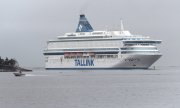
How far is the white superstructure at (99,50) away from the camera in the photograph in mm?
127875

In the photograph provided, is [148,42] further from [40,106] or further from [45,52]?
[40,106]

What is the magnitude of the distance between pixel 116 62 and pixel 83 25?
17194 millimetres

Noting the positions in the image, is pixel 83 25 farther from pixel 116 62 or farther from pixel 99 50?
pixel 116 62

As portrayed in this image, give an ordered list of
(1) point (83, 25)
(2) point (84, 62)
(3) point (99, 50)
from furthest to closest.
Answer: (1) point (83, 25)
(2) point (84, 62)
(3) point (99, 50)

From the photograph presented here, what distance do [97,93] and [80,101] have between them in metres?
9.39

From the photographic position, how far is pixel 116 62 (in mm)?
129250

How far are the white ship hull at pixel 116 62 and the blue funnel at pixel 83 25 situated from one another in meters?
8.27

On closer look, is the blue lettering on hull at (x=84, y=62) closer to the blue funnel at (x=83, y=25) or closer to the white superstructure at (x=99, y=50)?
the white superstructure at (x=99, y=50)

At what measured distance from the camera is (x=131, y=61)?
420ft

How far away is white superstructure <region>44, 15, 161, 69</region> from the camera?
420 ft

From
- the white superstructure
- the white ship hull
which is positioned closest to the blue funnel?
the white superstructure

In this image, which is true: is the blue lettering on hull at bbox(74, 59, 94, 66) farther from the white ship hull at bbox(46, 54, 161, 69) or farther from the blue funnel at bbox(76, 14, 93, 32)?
the blue funnel at bbox(76, 14, 93, 32)

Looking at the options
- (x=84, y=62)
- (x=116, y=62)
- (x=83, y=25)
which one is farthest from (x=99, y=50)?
(x=83, y=25)

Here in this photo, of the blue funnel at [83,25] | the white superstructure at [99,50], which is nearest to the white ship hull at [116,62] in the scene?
the white superstructure at [99,50]
